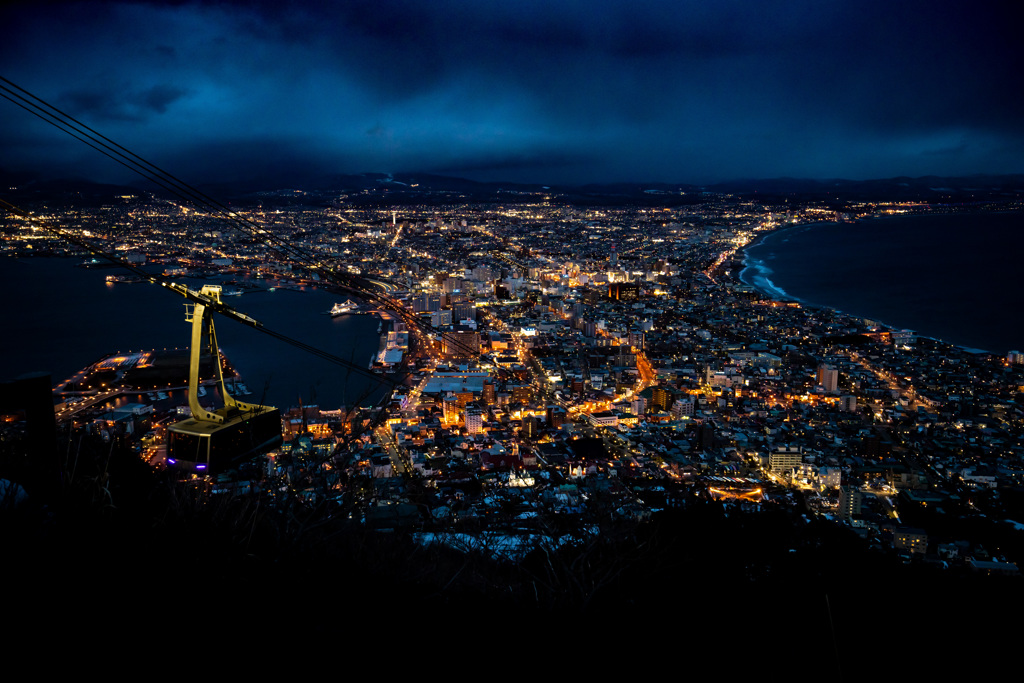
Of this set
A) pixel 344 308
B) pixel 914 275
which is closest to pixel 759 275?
pixel 914 275

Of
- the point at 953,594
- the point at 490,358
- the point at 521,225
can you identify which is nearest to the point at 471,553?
the point at 953,594

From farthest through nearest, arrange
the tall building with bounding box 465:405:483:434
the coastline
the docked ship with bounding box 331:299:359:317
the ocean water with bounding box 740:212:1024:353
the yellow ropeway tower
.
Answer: the coastline, the docked ship with bounding box 331:299:359:317, the ocean water with bounding box 740:212:1024:353, the tall building with bounding box 465:405:483:434, the yellow ropeway tower

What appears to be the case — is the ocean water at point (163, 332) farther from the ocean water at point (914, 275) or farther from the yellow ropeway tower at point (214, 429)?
the ocean water at point (914, 275)

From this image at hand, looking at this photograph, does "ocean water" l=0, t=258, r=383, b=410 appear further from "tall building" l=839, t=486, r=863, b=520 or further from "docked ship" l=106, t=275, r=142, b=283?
"tall building" l=839, t=486, r=863, b=520

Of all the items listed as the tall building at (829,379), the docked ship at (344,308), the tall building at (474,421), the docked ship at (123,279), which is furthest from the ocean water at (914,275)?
the docked ship at (123,279)

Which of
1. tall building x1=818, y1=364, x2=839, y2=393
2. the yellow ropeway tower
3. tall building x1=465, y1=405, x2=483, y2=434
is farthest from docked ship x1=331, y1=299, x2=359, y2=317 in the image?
the yellow ropeway tower

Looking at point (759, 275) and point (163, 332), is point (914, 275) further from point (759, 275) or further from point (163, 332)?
point (163, 332)

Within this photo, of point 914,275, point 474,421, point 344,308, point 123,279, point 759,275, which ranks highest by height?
point 914,275
